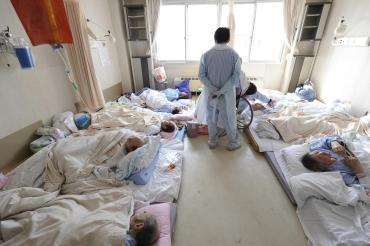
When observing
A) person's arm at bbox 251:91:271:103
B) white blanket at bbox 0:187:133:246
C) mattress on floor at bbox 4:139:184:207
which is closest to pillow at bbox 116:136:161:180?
mattress on floor at bbox 4:139:184:207

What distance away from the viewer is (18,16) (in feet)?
6.08

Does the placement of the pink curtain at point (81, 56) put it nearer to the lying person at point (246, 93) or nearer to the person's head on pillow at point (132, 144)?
the person's head on pillow at point (132, 144)

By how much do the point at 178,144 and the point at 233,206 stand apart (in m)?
1.09

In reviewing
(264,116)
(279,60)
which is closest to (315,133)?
(264,116)

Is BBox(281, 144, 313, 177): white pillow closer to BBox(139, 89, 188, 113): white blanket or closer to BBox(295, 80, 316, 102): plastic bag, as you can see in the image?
BBox(139, 89, 188, 113): white blanket

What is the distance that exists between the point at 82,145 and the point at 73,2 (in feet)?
6.21

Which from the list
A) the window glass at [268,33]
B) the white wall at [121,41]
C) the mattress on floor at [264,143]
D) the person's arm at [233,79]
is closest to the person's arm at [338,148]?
the mattress on floor at [264,143]

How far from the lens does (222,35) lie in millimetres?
2082

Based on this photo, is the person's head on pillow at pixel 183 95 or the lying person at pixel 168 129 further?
the person's head on pillow at pixel 183 95

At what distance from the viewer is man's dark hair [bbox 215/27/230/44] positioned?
2057mm

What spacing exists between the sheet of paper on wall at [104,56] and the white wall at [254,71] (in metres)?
1.39

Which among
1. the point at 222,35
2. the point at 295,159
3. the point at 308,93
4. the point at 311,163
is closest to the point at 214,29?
the point at 308,93

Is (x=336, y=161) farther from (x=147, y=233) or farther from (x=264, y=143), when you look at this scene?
(x=147, y=233)

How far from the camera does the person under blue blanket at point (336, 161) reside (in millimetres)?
1645
